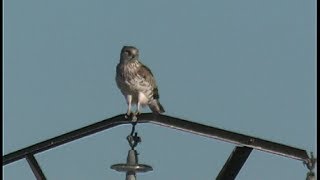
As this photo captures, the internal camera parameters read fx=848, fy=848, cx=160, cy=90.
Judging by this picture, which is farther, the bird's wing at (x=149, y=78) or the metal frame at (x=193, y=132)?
the bird's wing at (x=149, y=78)

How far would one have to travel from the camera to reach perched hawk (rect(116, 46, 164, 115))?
8.95m

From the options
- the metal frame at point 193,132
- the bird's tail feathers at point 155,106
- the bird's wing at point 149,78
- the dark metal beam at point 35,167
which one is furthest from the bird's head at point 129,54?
the dark metal beam at point 35,167

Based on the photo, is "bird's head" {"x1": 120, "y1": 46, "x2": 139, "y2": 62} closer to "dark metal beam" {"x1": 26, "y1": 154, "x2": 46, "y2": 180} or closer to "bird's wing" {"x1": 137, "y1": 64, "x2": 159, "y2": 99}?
"bird's wing" {"x1": 137, "y1": 64, "x2": 159, "y2": 99}

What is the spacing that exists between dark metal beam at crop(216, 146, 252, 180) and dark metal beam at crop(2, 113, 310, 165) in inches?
1.4

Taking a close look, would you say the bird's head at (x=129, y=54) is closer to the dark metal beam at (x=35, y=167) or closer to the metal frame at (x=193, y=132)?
the metal frame at (x=193, y=132)

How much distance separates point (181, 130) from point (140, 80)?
17.2 feet

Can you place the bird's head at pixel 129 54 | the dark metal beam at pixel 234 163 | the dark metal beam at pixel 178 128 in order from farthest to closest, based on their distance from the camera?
the bird's head at pixel 129 54 → the dark metal beam at pixel 234 163 → the dark metal beam at pixel 178 128

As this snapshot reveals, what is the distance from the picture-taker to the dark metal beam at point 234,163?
3.55m

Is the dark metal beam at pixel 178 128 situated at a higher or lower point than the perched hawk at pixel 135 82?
lower

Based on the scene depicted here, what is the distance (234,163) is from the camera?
11.7 ft

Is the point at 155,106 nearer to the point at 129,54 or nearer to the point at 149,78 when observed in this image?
the point at 149,78

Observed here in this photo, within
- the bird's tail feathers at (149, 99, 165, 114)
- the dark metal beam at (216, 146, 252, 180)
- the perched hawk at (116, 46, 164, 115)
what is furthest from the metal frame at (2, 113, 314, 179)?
the bird's tail feathers at (149, 99, 165, 114)

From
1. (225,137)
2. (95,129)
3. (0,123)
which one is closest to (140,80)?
(0,123)

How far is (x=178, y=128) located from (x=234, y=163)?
41 centimetres
